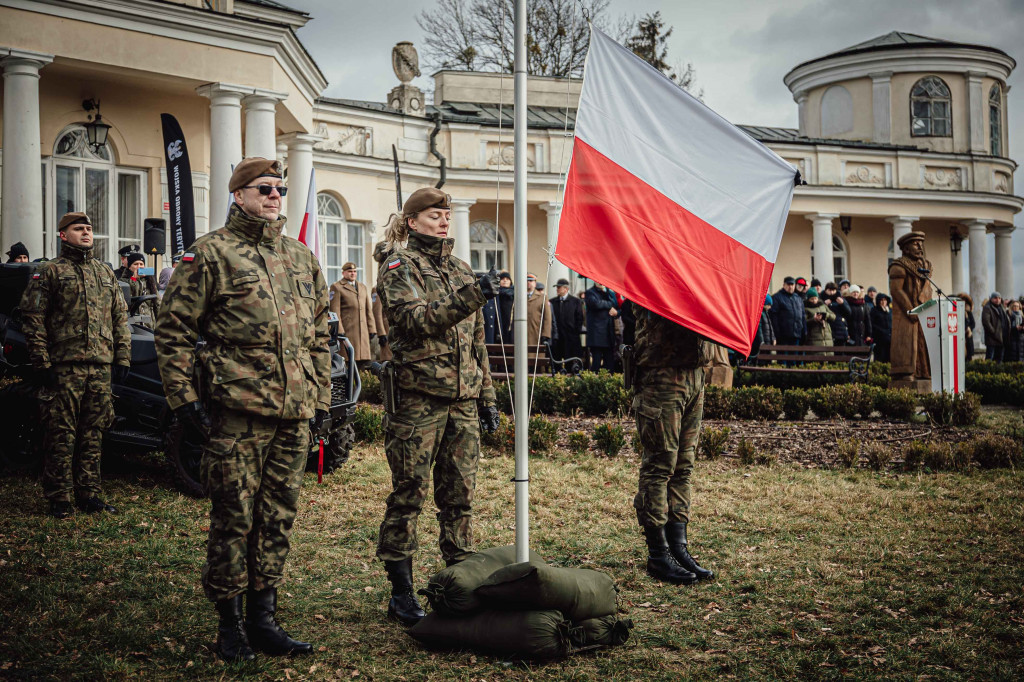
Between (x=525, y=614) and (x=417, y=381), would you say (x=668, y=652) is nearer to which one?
(x=525, y=614)

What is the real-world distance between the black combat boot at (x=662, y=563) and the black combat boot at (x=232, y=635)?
2.52 metres

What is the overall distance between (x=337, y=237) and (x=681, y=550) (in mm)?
19702

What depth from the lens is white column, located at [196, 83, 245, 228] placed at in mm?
15211

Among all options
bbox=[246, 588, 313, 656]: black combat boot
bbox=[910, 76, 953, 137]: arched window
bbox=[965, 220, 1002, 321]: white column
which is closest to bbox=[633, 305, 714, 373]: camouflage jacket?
bbox=[246, 588, 313, 656]: black combat boot

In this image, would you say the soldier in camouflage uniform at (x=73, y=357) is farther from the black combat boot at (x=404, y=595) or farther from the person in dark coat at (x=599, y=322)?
the person in dark coat at (x=599, y=322)

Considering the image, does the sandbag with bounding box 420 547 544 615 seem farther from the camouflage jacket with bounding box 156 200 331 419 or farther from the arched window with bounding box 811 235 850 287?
the arched window with bounding box 811 235 850 287

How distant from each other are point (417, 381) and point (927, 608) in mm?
3113

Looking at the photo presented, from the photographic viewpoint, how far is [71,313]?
272 inches

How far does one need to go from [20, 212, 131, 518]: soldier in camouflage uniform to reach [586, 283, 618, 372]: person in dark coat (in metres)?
10.2

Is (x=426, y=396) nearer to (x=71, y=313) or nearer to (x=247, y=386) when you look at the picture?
(x=247, y=386)

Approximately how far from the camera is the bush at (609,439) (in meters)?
9.62

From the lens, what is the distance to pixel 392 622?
4879mm

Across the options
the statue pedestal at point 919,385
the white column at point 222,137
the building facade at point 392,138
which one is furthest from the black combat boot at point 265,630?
the white column at point 222,137

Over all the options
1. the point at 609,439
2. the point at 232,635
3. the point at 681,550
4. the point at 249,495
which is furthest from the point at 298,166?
the point at 232,635
